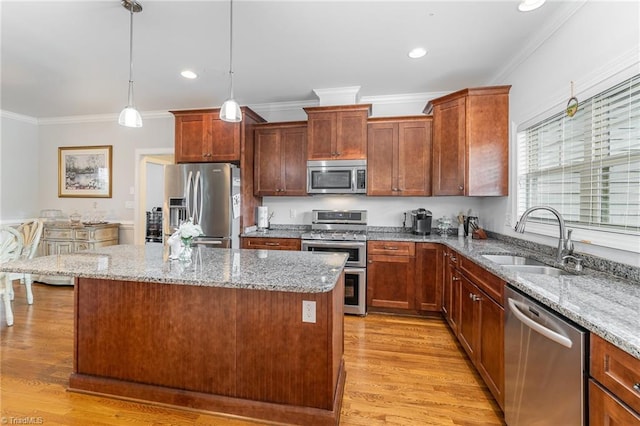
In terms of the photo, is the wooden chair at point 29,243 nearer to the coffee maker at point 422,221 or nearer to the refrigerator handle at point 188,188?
the refrigerator handle at point 188,188

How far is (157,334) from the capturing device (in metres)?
1.86

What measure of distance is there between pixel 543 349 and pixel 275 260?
154 cm

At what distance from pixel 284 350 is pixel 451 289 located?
1956mm

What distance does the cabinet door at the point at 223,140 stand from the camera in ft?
12.4

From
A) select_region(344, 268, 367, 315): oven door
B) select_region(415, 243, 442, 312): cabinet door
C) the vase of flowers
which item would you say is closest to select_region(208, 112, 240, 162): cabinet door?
the vase of flowers

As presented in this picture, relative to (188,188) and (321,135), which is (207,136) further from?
(321,135)

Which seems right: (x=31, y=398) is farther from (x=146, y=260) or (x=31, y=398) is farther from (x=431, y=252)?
(x=431, y=252)

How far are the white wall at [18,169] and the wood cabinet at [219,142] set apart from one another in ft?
10.2

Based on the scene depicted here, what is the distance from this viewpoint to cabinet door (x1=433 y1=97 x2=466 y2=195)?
125 inches

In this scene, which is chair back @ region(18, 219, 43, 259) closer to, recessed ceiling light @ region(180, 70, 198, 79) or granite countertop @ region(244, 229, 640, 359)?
recessed ceiling light @ region(180, 70, 198, 79)

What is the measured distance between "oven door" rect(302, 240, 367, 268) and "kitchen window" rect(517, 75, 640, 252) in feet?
5.52

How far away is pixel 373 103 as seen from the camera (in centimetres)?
407

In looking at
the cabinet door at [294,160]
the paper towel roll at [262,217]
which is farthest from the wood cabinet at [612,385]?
the paper towel roll at [262,217]

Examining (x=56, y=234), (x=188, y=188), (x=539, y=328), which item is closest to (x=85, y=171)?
(x=56, y=234)
